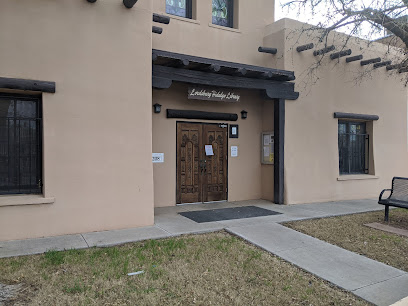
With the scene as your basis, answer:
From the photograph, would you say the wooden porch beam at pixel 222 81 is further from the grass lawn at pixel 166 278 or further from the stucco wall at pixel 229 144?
the grass lawn at pixel 166 278

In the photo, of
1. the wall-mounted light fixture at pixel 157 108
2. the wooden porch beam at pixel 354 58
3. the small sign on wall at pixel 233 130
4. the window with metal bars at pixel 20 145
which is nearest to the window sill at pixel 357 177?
the small sign on wall at pixel 233 130

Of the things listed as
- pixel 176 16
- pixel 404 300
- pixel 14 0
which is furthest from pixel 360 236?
pixel 14 0

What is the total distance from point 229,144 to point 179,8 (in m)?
3.80

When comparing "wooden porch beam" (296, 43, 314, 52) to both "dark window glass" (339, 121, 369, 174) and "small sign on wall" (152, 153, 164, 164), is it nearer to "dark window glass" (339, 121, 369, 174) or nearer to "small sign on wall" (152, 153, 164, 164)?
"dark window glass" (339, 121, 369, 174)

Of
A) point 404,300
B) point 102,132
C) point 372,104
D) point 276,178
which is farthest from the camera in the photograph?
point 372,104

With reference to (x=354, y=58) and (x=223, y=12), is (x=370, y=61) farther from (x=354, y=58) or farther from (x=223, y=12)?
(x=223, y=12)

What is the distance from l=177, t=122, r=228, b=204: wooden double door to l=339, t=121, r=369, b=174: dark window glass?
3.77 metres

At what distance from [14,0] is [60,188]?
3161 millimetres

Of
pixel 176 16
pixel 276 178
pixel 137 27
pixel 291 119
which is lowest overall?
pixel 276 178

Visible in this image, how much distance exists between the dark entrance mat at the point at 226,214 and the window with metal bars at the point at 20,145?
3133 millimetres

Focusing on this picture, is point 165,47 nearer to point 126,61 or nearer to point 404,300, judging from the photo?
point 126,61

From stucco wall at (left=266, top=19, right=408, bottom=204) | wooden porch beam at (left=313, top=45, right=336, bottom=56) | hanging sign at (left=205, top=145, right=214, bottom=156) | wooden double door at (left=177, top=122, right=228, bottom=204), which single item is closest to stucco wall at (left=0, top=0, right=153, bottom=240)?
wooden double door at (left=177, top=122, right=228, bottom=204)

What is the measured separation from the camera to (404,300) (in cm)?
347

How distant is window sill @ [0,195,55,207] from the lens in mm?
5254
